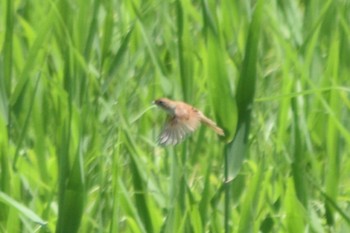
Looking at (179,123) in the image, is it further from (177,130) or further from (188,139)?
(188,139)

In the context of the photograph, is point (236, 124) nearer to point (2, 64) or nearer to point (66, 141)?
point (66, 141)

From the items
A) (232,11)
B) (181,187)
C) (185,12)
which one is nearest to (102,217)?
(181,187)

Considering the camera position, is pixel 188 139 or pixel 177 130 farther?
A: pixel 188 139

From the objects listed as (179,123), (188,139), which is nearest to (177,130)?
(179,123)
